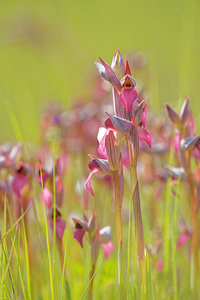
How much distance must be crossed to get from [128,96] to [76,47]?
131 centimetres

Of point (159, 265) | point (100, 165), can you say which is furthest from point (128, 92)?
point (159, 265)

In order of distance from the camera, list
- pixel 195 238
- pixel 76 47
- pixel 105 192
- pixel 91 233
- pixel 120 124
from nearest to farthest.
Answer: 1. pixel 120 124
2. pixel 91 233
3. pixel 195 238
4. pixel 105 192
5. pixel 76 47

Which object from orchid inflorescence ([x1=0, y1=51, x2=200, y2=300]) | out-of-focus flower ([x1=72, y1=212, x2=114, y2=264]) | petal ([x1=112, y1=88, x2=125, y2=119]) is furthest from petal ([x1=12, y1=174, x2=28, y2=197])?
petal ([x1=112, y1=88, x2=125, y2=119])

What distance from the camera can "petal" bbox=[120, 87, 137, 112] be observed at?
69 cm

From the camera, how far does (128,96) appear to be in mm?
689

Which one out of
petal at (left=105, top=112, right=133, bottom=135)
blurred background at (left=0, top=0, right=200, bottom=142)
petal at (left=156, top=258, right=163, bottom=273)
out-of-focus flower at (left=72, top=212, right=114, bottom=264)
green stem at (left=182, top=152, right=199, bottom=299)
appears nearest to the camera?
petal at (left=105, top=112, right=133, bottom=135)

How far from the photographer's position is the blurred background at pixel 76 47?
193cm

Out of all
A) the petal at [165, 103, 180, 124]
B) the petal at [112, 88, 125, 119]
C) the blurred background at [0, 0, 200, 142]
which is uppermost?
the blurred background at [0, 0, 200, 142]

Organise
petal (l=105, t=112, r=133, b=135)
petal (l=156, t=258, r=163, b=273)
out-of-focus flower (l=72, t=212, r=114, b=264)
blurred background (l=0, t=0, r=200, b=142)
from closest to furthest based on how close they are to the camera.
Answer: petal (l=105, t=112, r=133, b=135), out-of-focus flower (l=72, t=212, r=114, b=264), petal (l=156, t=258, r=163, b=273), blurred background (l=0, t=0, r=200, b=142)

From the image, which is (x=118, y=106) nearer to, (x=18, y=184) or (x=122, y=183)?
(x=122, y=183)

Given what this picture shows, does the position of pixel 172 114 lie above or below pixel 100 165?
above

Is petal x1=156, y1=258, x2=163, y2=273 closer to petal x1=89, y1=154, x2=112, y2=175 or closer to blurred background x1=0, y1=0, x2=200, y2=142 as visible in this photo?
petal x1=89, y1=154, x2=112, y2=175

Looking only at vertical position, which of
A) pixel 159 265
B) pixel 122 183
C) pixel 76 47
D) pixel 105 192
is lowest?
pixel 159 265

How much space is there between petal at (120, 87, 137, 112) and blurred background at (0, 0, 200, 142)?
550 mm
